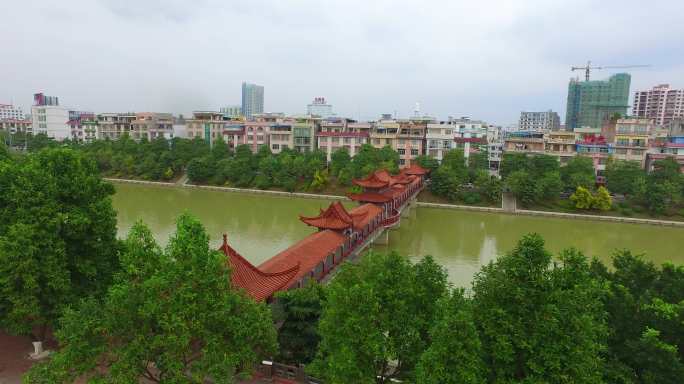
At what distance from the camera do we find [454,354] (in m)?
5.59

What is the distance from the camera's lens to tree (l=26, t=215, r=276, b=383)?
641 centimetres

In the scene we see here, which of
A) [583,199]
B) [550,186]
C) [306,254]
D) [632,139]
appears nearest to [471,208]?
[550,186]

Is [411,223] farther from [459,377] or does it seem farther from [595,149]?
[459,377]

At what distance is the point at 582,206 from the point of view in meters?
30.2

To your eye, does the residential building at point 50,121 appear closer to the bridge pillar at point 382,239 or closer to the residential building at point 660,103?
the bridge pillar at point 382,239

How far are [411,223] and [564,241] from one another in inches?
336

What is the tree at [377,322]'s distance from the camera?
651 cm

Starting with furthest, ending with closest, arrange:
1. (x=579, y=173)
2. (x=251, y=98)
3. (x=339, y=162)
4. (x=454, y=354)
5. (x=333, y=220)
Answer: (x=251, y=98) → (x=339, y=162) → (x=579, y=173) → (x=333, y=220) → (x=454, y=354)

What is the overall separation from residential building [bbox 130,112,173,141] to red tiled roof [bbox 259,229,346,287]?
41.3 meters

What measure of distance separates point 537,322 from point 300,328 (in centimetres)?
450

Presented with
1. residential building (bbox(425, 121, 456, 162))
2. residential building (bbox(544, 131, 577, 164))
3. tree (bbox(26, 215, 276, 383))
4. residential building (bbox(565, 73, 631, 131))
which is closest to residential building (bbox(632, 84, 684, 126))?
residential building (bbox(565, 73, 631, 131))

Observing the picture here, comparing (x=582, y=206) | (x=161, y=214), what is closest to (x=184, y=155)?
(x=161, y=214)

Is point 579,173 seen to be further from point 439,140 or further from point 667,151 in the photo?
point 439,140

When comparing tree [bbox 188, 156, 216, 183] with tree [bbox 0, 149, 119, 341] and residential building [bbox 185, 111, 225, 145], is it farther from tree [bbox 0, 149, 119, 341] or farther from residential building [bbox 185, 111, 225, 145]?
tree [bbox 0, 149, 119, 341]
